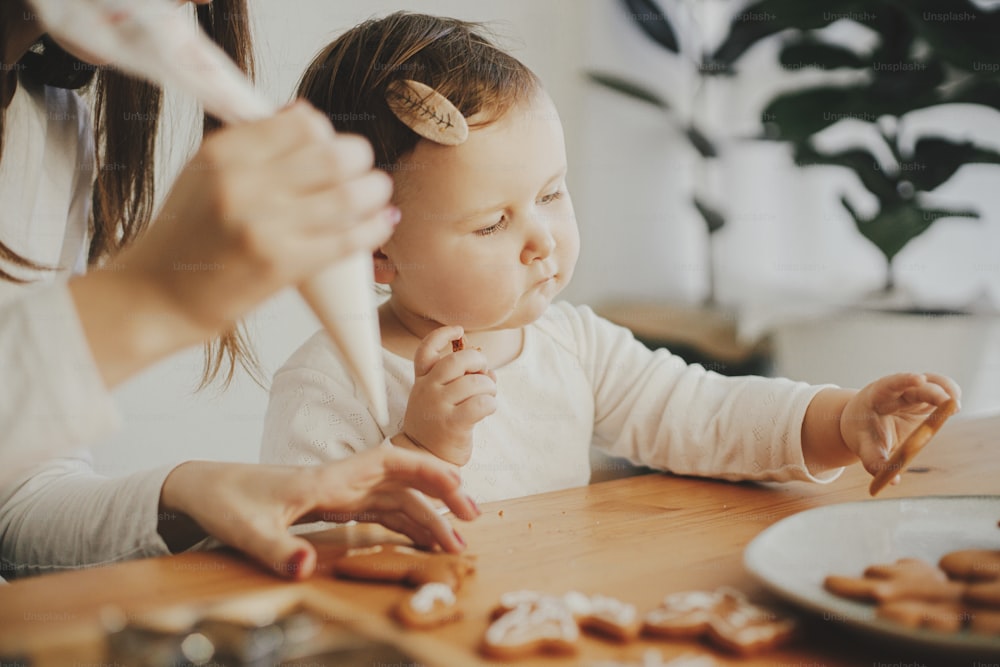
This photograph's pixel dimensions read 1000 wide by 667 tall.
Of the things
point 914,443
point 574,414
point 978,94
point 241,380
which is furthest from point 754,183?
point 914,443

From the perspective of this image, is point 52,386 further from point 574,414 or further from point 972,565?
point 574,414

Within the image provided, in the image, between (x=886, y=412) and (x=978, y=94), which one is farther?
(x=978, y=94)

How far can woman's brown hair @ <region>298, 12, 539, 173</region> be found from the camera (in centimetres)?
103

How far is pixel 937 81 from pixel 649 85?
1.06 m

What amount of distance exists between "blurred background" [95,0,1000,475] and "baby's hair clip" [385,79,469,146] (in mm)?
671

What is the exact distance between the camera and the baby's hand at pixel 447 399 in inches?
35.3

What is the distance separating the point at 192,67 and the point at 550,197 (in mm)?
599

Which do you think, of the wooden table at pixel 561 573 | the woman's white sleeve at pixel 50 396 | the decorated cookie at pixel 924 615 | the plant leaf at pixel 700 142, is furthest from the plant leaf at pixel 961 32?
the woman's white sleeve at pixel 50 396

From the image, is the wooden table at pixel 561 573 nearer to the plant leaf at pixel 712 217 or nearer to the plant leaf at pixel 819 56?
the plant leaf at pixel 819 56

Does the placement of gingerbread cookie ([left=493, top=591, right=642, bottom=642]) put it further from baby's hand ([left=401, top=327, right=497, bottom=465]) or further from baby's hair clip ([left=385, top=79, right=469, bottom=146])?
baby's hair clip ([left=385, top=79, right=469, bottom=146])

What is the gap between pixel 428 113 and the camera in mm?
1004

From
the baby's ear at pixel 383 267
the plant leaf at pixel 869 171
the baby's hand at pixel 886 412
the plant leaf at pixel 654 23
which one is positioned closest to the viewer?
the baby's hand at pixel 886 412

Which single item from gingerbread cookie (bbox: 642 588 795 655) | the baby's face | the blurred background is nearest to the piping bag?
gingerbread cookie (bbox: 642 588 795 655)

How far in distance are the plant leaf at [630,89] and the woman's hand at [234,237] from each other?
2.40m
